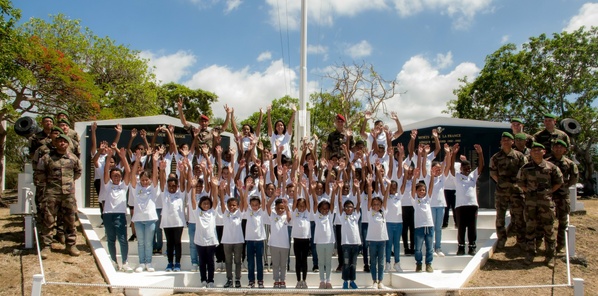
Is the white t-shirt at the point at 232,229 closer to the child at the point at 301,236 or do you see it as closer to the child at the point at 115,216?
the child at the point at 301,236

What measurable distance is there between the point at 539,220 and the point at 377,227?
2.78 metres

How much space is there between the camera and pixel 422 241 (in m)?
8.05

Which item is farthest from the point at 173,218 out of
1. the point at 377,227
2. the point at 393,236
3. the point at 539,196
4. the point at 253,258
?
the point at 539,196

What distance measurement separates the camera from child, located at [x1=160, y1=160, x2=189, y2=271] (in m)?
7.93

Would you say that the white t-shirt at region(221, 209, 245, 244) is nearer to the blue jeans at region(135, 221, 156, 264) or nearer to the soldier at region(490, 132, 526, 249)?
the blue jeans at region(135, 221, 156, 264)

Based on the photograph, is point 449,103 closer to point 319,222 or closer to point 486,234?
point 486,234

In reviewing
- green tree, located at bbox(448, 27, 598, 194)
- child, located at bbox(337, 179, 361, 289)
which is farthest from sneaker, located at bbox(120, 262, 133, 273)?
green tree, located at bbox(448, 27, 598, 194)

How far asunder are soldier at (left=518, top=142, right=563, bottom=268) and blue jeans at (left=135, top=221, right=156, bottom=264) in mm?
6258

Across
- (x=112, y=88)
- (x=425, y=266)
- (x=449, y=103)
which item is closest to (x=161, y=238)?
(x=425, y=266)

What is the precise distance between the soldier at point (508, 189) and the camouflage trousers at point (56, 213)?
7.46m

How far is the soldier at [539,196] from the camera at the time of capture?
7754 millimetres

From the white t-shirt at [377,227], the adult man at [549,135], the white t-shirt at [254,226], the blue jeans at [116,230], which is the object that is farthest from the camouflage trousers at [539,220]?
the blue jeans at [116,230]

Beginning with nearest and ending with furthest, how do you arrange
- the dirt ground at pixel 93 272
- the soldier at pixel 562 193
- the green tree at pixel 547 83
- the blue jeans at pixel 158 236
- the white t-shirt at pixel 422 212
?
the dirt ground at pixel 93 272, the white t-shirt at pixel 422 212, the soldier at pixel 562 193, the blue jeans at pixel 158 236, the green tree at pixel 547 83

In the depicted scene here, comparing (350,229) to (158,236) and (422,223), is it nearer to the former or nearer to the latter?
(422,223)
